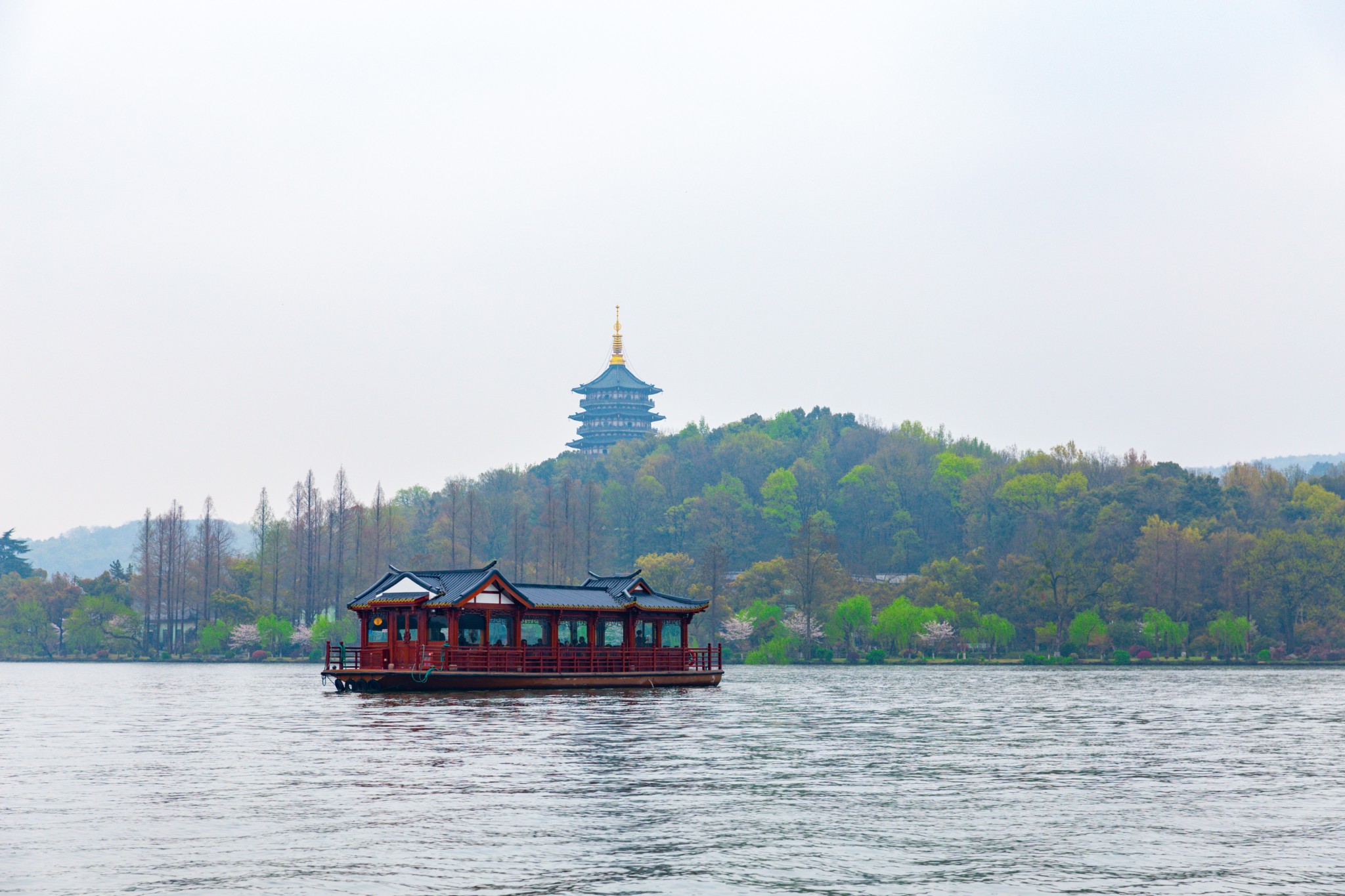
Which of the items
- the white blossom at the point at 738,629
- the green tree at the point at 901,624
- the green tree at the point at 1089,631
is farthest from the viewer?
the white blossom at the point at 738,629

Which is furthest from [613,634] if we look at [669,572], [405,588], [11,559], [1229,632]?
[11,559]

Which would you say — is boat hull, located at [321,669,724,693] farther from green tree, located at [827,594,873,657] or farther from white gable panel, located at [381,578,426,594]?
green tree, located at [827,594,873,657]

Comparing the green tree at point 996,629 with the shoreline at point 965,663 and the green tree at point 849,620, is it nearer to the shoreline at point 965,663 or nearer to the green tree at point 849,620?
the shoreline at point 965,663

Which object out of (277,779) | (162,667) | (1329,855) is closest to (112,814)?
(277,779)

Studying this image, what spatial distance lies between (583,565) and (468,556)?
11.1m

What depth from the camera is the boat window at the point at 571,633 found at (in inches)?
2512

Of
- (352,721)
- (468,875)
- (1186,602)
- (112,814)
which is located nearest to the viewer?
(468,875)

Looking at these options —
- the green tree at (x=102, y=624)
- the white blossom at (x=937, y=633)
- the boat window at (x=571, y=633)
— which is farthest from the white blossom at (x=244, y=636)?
the boat window at (x=571, y=633)

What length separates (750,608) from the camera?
114 m

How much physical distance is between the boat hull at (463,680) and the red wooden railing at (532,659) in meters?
0.50

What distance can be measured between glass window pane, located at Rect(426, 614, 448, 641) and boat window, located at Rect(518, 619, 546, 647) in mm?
3847

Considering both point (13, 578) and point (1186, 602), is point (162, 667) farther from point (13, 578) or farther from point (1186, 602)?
point (1186, 602)

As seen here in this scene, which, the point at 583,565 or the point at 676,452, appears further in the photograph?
the point at 676,452

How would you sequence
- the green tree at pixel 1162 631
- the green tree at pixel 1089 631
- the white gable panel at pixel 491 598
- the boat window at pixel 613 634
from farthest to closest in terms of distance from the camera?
the green tree at pixel 1089 631 → the green tree at pixel 1162 631 → the boat window at pixel 613 634 → the white gable panel at pixel 491 598
